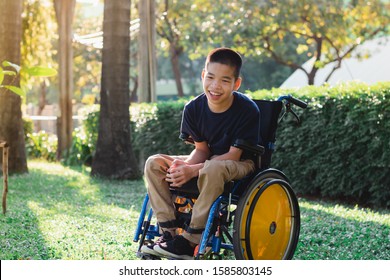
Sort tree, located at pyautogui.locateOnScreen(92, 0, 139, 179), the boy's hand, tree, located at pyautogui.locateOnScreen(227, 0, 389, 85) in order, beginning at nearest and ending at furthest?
1. the boy's hand
2. tree, located at pyautogui.locateOnScreen(92, 0, 139, 179)
3. tree, located at pyautogui.locateOnScreen(227, 0, 389, 85)

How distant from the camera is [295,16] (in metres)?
25.9

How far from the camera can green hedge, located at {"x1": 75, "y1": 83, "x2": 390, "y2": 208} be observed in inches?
357

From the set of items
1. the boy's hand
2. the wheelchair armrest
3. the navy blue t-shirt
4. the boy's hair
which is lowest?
the boy's hand

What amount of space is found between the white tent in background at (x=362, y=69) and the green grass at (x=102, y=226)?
8.52 m

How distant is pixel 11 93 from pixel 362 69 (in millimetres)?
12939

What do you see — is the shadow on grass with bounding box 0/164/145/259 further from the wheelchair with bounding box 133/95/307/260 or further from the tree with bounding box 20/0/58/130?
the tree with bounding box 20/0/58/130

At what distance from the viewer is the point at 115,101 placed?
12.1 meters

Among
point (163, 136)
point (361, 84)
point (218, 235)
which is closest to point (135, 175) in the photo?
point (163, 136)

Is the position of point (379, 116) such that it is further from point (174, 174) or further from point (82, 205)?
point (174, 174)

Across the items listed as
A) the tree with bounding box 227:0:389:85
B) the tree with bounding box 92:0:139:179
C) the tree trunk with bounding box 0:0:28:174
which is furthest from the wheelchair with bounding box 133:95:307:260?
the tree with bounding box 227:0:389:85

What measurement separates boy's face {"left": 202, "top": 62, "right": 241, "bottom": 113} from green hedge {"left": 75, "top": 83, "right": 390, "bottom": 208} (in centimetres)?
419

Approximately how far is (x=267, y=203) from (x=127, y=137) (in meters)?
7.19

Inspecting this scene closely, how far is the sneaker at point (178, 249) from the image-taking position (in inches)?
196

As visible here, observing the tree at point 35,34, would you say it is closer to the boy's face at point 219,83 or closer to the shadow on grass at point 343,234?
the shadow on grass at point 343,234
